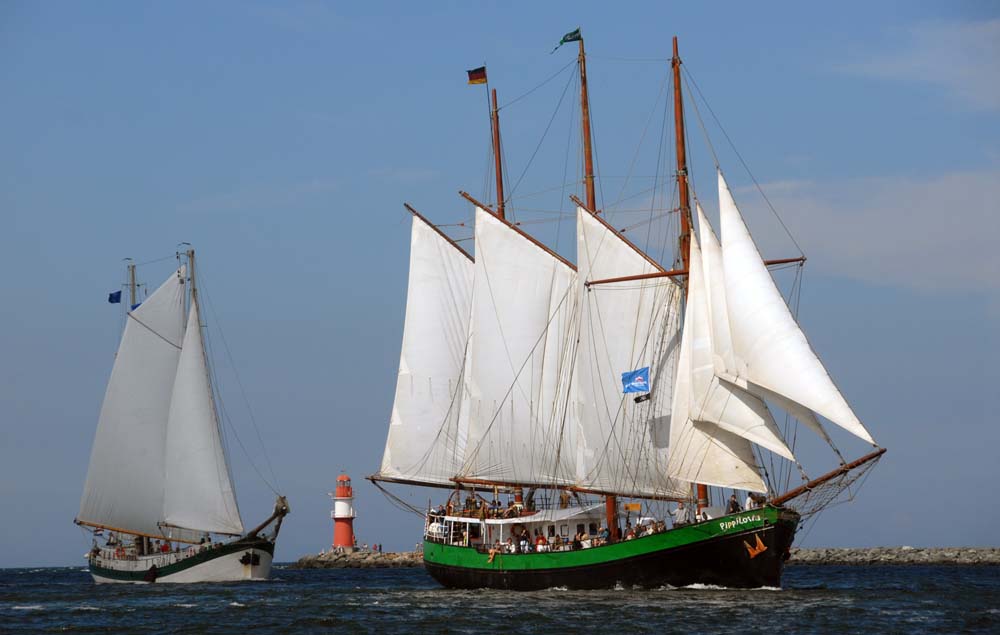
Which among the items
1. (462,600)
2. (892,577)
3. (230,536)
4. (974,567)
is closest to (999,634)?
(462,600)

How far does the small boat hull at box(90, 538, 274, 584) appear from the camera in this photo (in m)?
77.6

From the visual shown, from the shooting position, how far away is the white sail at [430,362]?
7256 cm

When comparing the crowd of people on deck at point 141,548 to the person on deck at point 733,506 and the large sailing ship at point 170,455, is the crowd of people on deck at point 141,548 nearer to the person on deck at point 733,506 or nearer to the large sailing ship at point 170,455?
the large sailing ship at point 170,455

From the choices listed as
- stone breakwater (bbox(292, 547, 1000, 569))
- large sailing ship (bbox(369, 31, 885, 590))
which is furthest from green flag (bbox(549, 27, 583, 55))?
stone breakwater (bbox(292, 547, 1000, 569))

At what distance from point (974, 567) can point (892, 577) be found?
715 inches

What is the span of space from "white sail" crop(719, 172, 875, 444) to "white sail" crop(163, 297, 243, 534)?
111ft

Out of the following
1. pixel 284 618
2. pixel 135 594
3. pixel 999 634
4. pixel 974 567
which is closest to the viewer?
pixel 999 634

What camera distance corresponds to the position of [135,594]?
227ft

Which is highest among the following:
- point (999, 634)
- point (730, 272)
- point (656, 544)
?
point (730, 272)

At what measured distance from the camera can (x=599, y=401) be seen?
61.3 metres

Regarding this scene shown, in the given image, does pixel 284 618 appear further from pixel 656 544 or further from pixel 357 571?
pixel 357 571

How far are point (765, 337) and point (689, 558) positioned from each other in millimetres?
8936

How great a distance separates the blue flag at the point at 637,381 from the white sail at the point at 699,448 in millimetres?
2699

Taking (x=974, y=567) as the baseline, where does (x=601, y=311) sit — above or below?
above
